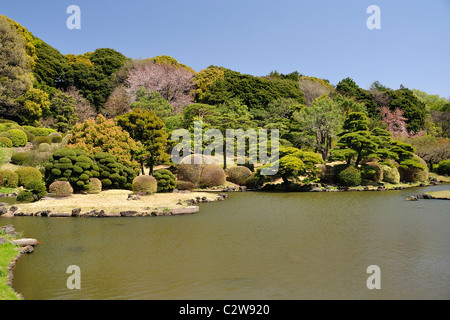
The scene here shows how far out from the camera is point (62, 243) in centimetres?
931

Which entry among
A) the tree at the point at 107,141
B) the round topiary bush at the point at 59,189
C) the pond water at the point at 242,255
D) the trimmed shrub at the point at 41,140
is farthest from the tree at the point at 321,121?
the trimmed shrub at the point at 41,140

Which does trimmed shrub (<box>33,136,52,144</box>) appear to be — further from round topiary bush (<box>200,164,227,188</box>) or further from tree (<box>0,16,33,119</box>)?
round topiary bush (<box>200,164,227,188</box>)

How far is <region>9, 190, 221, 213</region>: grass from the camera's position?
13914 mm

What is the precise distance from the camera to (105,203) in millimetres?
15094

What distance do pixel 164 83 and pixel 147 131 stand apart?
18093mm

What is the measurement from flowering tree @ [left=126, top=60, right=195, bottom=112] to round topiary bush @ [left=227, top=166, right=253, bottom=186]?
51.7 ft

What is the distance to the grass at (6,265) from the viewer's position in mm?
5611

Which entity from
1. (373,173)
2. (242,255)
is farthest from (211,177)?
(242,255)

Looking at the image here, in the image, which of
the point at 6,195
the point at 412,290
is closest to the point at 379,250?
the point at 412,290

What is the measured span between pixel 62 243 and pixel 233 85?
118ft

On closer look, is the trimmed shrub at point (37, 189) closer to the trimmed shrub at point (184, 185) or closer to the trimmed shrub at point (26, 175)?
the trimmed shrub at point (26, 175)

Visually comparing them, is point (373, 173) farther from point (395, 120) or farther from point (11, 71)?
point (11, 71)

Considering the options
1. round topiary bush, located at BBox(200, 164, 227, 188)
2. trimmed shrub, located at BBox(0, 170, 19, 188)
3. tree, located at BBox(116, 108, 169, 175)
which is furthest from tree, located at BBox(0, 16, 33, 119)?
round topiary bush, located at BBox(200, 164, 227, 188)
